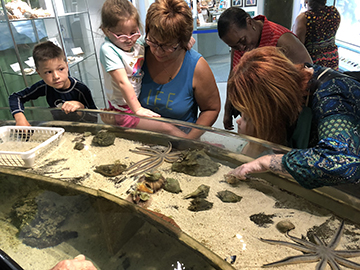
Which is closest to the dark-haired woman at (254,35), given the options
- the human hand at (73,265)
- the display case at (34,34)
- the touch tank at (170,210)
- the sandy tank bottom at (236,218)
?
the touch tank at (170,210)

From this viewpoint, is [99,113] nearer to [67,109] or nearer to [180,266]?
[67,109]

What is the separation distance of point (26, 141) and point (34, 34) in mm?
2978

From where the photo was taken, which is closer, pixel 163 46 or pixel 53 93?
pixel 163 46

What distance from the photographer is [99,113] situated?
2410mm

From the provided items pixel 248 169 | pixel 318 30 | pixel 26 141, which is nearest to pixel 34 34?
pixel 26 141

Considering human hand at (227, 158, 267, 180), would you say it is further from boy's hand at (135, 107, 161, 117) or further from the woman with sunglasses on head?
boy's hand at (135, 107, 161, 117)

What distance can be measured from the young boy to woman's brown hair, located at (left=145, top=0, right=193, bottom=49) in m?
1.12

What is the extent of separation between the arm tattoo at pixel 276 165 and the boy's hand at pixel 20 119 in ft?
7.34

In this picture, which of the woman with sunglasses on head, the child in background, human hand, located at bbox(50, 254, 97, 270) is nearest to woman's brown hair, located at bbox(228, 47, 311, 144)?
the woman with sunglasses on head

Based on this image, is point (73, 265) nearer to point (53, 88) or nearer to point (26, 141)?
point (26, 141)

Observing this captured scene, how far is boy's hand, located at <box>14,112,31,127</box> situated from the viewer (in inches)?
94.8

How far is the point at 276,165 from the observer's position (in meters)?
1.41

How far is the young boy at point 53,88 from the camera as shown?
2.37 m

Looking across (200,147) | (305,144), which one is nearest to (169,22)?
(200,147)
